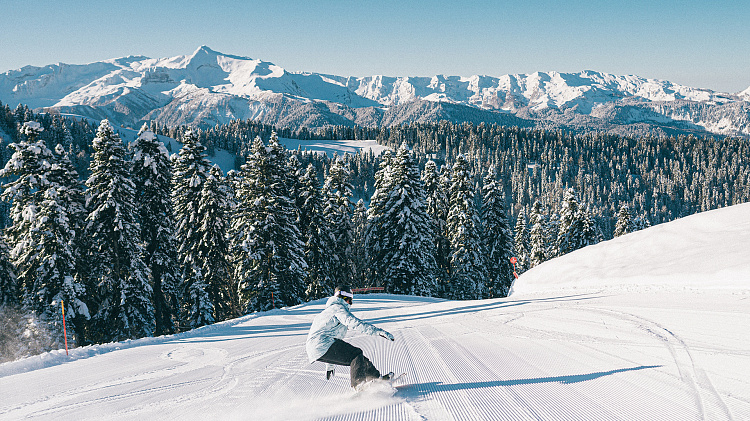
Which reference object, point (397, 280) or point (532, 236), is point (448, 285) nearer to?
point (397, 280)

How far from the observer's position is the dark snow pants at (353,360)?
6.12 metres

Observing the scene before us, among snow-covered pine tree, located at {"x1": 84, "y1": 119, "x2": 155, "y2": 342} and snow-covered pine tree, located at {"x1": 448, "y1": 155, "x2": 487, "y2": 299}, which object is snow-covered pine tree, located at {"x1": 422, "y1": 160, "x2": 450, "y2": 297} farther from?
snow-covered pine tree, located at {"x1": 84, "y1": 119, "x2": 155, "y2": 342}

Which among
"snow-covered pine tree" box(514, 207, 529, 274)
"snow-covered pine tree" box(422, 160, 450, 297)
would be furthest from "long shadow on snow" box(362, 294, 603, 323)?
"snow-covered pine tree" box(514, 207, 529, 274)

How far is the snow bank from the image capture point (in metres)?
12.7

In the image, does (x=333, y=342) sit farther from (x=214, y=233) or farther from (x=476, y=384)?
(x=214, y=233)

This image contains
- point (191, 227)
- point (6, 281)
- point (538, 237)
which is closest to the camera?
point (191, 227)

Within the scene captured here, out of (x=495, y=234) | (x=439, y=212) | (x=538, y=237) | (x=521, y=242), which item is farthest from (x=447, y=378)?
(x=521, y=242)

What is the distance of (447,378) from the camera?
6.95 meters

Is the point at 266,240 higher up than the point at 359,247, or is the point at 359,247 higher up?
the point at 266,240

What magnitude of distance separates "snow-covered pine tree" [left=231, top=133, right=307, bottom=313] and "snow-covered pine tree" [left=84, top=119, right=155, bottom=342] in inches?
227

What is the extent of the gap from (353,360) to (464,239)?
2993cm

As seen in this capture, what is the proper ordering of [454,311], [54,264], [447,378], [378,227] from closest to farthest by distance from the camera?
[447,378]
[454,311]
[54,264]
[378,227]

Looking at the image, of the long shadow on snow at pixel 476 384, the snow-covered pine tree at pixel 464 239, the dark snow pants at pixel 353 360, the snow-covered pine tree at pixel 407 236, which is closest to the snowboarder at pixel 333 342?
the dark snow pants at pixel 353 360

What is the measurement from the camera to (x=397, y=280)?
104 feet
